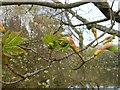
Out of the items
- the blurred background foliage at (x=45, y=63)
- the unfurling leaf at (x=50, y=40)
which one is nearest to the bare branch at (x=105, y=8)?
the blurred background foliage at (x=45, y=63)

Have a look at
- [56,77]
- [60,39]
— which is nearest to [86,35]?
[56,77]

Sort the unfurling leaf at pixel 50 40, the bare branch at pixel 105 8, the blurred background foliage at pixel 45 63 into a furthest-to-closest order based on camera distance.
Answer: the blurred background foliage at pixel 45 63
the bare branch at pixel 105 8
the unfurling leaf at pixel 50 40

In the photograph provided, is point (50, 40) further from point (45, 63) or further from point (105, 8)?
point (45, 63)

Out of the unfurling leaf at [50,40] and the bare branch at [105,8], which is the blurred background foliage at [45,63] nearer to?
the bare branch at [105,8]

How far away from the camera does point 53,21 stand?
88 cm

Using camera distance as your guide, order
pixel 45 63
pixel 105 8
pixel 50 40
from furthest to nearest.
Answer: pixel 45 63
pixel 105 8
pixel 50 40

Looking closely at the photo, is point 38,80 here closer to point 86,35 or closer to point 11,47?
point 86,35

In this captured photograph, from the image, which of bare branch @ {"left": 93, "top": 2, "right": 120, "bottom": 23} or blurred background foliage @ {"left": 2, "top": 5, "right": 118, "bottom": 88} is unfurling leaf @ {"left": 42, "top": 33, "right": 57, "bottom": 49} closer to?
bare branch @ {"left": 93, "top": 2, "right": 120, "bottom": 23}

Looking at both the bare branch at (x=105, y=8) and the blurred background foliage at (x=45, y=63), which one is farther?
the blurred background foliage at (x=45, y=63)

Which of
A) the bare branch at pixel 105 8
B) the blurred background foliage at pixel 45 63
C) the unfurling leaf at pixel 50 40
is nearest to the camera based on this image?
the unfurling leaf at pixel 50 40

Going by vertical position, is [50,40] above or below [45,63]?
above

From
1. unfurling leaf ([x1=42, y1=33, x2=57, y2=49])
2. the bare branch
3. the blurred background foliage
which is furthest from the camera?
the blurred background foliage

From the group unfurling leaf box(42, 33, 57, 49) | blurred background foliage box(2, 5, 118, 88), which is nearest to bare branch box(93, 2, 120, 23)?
blurred background foliage box(2, 5, 118, 88)

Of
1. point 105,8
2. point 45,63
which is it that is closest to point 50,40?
point 105,8
